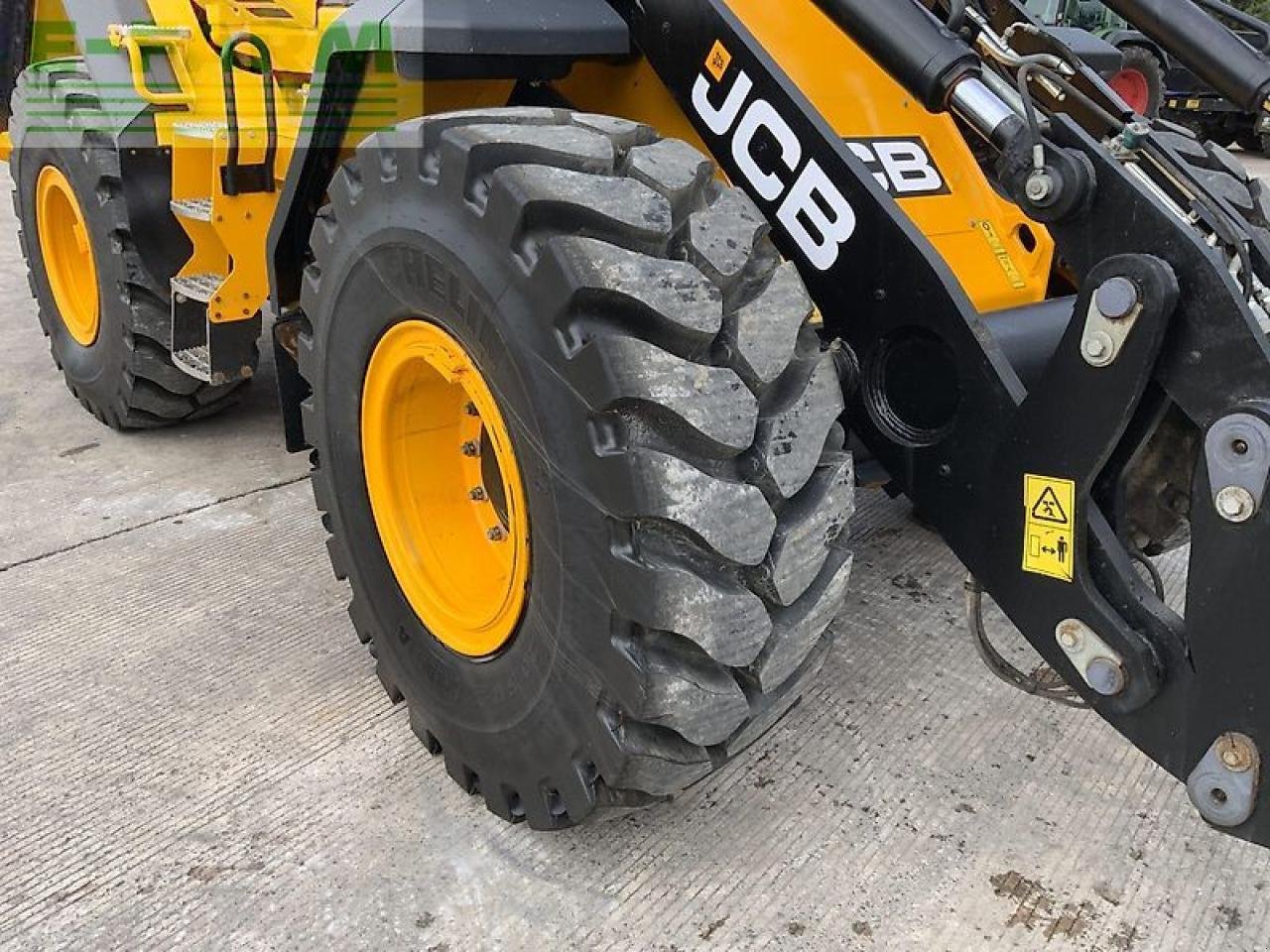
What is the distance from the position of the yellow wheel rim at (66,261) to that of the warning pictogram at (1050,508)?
3708 mm

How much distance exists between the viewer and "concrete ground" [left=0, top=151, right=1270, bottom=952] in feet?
6.59

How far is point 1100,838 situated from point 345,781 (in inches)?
61.8

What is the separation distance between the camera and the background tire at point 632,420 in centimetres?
164

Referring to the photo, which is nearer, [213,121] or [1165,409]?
[1165,409]

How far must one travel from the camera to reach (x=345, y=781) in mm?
2371

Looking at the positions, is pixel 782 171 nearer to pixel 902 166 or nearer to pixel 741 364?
pixel 741 364

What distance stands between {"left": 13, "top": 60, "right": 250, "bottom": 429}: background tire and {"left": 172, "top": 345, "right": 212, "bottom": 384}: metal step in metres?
0.23

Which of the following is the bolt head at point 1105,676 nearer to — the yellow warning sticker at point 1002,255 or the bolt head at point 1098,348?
the bolt head at point 1098,348

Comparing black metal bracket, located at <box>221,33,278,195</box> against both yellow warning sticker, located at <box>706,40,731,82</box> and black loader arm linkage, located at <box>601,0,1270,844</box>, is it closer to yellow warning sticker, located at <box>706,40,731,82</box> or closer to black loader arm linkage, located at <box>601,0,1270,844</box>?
black loader arm linkage, located at <box>601,0,1270,844</box>

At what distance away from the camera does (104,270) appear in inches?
150

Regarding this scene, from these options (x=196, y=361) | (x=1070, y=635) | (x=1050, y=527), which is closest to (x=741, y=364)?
(x=1050, y=527)

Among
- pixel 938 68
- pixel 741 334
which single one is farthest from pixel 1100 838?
pixel 938 68

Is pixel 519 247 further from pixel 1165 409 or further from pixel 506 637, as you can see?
pixel 1165 409

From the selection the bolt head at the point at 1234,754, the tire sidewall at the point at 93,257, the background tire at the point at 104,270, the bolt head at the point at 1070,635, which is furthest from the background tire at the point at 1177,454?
the tire sidewall at the point at 93,257
